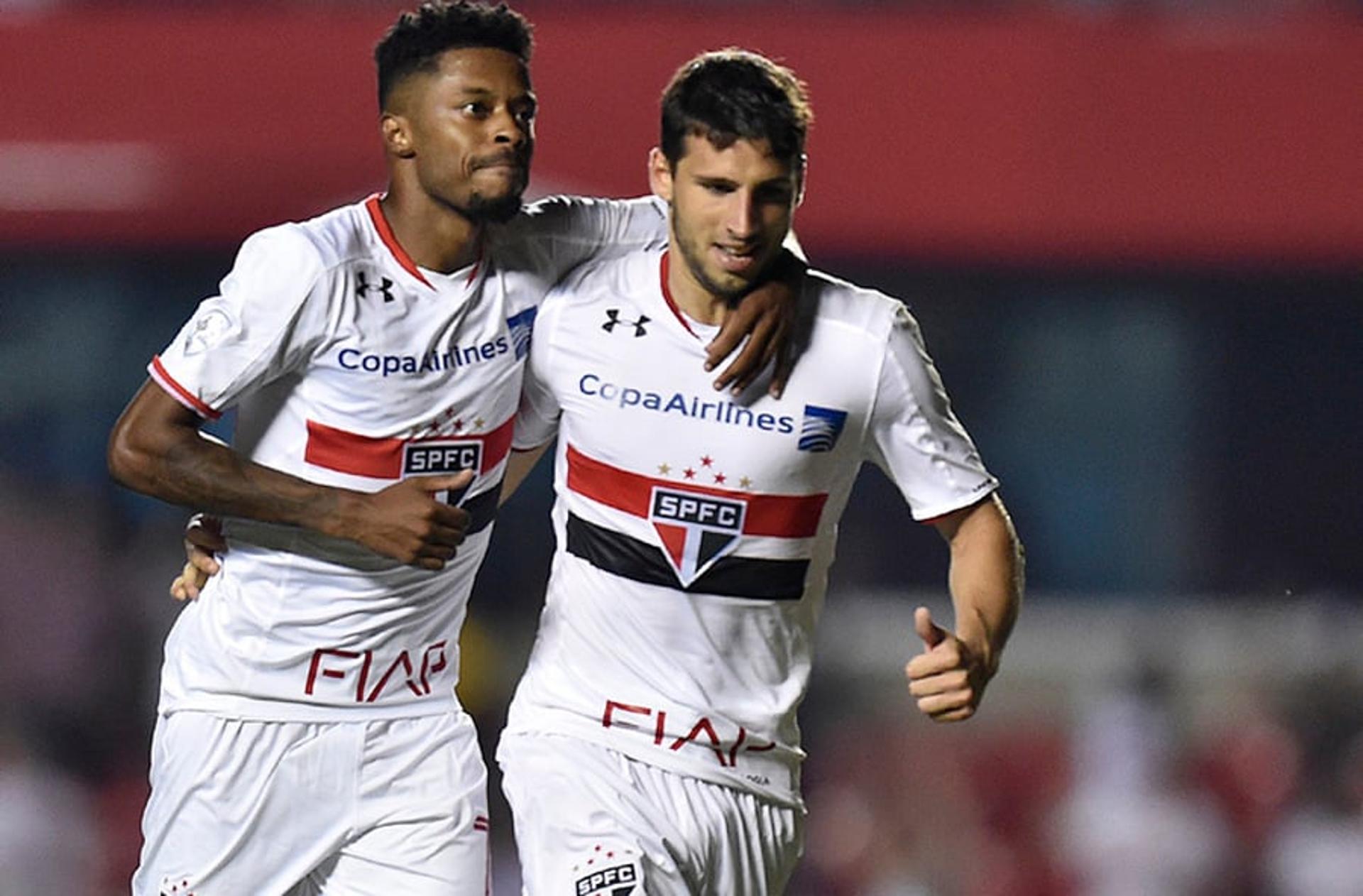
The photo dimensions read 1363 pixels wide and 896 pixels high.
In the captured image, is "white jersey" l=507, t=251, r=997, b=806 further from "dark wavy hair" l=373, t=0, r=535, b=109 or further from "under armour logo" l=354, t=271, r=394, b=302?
"dark wavy hair" l=373, t=0, r=535, b=109

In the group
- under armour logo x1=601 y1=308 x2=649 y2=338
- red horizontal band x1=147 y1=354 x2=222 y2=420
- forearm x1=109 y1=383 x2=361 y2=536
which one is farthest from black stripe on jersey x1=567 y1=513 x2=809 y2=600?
red horizontal band x1=147 y1=354 x2=222 y2=420

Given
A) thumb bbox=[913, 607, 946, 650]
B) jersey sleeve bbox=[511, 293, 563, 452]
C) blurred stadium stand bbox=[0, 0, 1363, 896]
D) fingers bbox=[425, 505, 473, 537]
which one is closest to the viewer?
thumb bbox=[913, 607, 946, 650]

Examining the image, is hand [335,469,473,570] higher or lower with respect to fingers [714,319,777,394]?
lower

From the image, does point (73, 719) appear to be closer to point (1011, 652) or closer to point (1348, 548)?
point (1011, 652)

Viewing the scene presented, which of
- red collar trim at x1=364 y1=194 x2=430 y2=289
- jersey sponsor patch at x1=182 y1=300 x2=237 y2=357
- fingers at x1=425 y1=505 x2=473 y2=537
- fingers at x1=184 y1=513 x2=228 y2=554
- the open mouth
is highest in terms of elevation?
the open mouth

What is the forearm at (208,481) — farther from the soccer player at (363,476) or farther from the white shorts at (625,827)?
the white shorts at (625,827)

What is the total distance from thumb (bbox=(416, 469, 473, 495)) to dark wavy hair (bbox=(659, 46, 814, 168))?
601 mm

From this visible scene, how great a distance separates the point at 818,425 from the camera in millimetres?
3877

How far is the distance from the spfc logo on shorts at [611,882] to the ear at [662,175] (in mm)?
1063

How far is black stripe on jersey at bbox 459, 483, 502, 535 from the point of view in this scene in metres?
4.09

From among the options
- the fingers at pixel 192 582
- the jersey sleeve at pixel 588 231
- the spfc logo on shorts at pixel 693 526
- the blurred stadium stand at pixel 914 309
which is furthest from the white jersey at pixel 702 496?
the blurred stadium stand at pixel 914 309

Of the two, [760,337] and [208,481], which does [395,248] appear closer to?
[208,481]

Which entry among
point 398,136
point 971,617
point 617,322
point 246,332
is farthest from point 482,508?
point 971,617

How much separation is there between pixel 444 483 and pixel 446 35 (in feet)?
2.52
